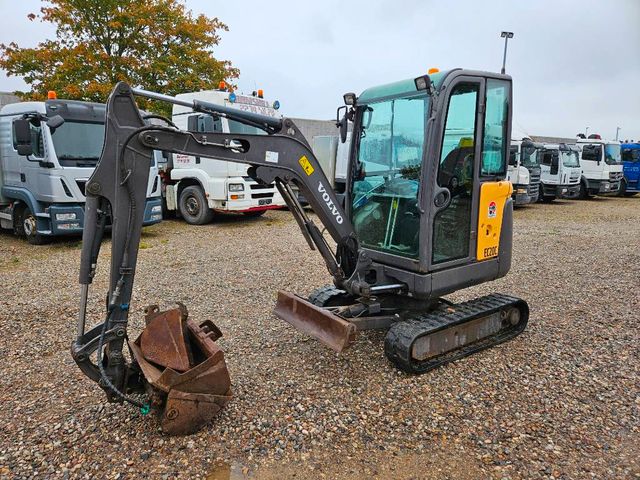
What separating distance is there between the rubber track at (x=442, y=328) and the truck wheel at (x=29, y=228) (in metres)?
7.95

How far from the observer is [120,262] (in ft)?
9.88

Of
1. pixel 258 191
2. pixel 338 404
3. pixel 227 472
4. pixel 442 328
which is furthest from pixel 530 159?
pixel 227 472

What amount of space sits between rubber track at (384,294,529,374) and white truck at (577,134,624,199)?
17434mm

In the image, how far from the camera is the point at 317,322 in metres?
3.95

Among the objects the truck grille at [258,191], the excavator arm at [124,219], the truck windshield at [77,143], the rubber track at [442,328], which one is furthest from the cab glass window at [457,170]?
the truck grille at [258,191]

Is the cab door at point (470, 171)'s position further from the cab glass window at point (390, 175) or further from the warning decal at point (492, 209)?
the cab glass window at point (390, 175)

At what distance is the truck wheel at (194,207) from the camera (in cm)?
1159

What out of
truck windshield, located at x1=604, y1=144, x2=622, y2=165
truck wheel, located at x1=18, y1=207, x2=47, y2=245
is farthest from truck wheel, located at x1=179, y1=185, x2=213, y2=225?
truck windshield, located at x1=604, y1=144, x2=622, y2=165

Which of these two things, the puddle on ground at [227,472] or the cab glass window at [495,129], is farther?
the cab glass window at [495,129]

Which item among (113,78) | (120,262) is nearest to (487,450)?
(120,262)

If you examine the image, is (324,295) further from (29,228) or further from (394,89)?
(29,228)

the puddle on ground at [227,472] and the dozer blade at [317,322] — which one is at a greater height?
the dozer blade at [317,322]

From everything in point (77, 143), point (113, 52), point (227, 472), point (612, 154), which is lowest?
point (227, 472)

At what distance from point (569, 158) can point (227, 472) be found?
1935cm
